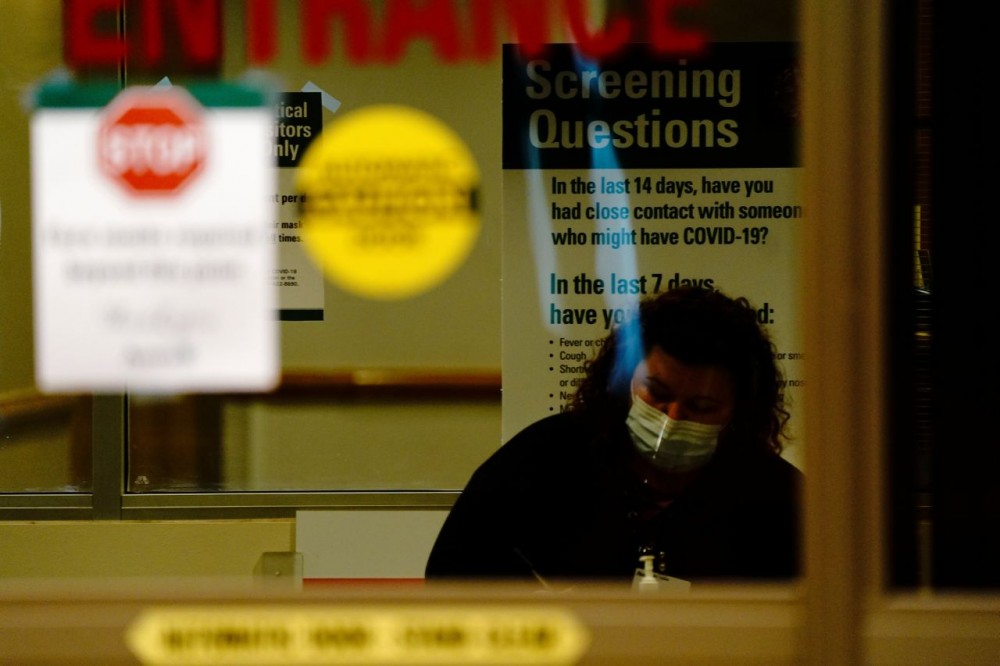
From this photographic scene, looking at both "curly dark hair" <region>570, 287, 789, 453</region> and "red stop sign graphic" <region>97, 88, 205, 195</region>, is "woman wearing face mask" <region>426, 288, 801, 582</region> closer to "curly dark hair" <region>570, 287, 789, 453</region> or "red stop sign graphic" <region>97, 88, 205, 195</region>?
"curly dark hair" <region>570, 287, 789, 453</region>

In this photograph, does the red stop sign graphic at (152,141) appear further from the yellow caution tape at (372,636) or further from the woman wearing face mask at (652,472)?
the woman wearing face mask at (652,472)

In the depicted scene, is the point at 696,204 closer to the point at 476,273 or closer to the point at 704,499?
the point at 476,273

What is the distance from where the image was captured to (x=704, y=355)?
10.2ft

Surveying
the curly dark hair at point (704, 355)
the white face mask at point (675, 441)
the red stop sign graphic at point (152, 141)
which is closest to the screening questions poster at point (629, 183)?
the curly dark hair at point (704, 355)

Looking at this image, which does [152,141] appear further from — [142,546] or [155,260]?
[142,546]

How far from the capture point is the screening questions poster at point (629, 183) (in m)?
3.65

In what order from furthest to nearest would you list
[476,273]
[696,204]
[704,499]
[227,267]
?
[476,273] → [696,204] → [704,499] → [227,267]

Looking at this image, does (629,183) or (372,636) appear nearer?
(372,636)

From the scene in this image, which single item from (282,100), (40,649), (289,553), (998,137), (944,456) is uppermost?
(282,100)

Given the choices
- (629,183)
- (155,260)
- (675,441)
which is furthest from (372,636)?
(629,183)

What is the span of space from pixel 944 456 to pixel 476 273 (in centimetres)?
234

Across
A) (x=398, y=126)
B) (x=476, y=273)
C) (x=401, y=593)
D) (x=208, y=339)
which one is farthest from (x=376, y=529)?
(x=401, y=593)

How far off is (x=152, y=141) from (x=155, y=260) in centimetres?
58

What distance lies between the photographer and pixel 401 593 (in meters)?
1.72
